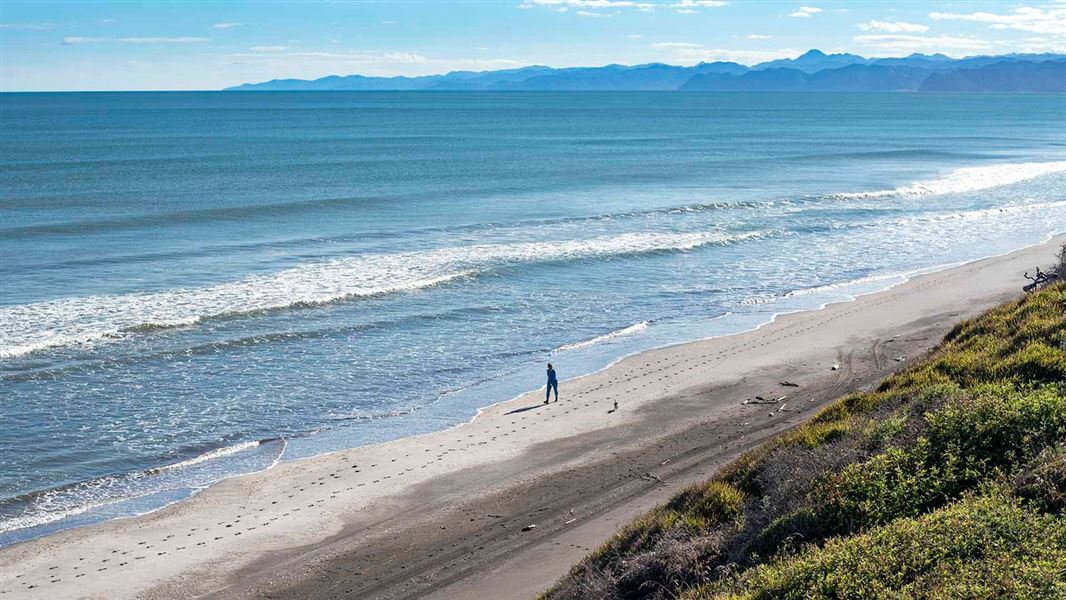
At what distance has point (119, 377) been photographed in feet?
80.8

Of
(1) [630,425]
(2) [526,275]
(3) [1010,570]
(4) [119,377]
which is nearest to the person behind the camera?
(3) [1010,570]

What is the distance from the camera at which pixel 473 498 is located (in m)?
17.3

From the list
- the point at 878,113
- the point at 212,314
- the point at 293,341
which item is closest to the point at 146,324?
the point at 212,314

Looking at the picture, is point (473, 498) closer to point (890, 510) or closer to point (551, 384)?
point (551, 384)

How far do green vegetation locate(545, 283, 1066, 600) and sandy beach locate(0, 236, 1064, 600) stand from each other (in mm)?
2633

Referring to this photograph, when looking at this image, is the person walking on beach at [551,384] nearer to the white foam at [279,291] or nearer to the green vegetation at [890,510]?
A: the green vegetation at [890,510]

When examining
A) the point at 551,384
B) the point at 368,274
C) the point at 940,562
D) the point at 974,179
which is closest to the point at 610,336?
the point at 551,384

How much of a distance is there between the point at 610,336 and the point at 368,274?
1097cm

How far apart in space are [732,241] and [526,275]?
11578mm

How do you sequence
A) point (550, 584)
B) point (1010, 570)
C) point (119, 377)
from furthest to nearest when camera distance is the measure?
point (119, 377) → point (550, 584) → point (1010, 570)

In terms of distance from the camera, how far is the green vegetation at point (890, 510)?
891 centimetres

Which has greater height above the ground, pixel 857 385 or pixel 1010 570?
pixel 1010 570

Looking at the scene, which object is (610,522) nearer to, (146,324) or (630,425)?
(630,425)

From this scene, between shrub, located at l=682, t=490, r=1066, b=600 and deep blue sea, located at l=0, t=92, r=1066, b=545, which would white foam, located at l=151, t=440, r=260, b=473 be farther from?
shrub, located at l=682, t=490, r=1066, b=600
